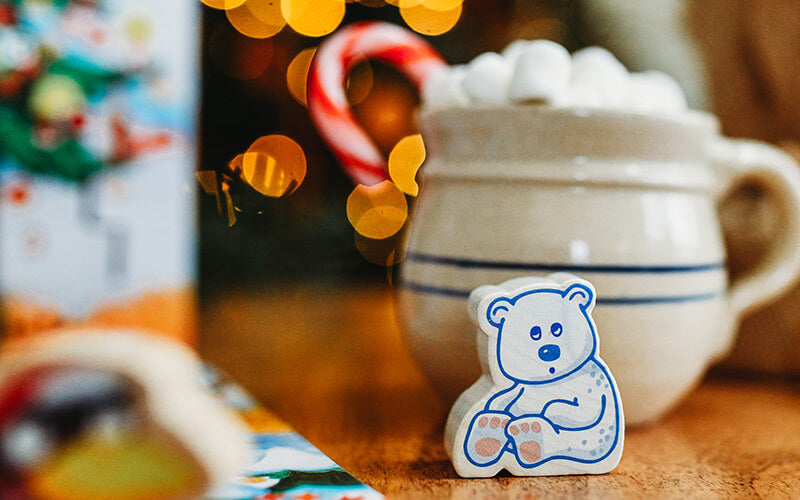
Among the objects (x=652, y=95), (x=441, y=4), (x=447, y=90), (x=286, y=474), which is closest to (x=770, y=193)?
(x=652, y=95)

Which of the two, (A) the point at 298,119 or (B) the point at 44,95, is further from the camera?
(A) the point at 298,119

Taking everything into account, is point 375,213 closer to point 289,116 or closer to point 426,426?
point 289,116

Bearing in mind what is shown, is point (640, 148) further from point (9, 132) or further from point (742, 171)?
point (9, 132)

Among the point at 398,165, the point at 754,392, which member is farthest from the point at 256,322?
the point at 754,392

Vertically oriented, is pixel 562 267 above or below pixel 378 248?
above

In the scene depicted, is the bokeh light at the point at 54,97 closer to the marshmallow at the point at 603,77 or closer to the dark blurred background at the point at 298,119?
the dark blurred background at the point at 298,119

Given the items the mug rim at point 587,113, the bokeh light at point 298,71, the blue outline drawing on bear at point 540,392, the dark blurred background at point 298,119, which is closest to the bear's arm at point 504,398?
the blue outline drawing on bear at point 540,392

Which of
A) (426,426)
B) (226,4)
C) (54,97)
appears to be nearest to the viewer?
(426,426)
